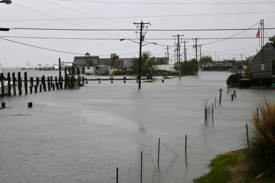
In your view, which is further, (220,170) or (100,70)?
(100,70)

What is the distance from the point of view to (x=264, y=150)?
9375 millimetres

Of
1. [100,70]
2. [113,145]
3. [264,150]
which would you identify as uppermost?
[100,70]

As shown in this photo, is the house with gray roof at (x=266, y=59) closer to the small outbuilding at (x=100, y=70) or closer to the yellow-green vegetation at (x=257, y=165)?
the yellow-green vegetation at (x=257, y=165)

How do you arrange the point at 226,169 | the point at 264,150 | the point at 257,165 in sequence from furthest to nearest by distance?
the point at 226,169 → the point at 264,150 → the point at 257,165

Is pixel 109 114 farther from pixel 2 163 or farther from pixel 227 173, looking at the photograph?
pixel 227 173

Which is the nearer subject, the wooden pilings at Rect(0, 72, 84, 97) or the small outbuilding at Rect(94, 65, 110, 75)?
the wooden pilings at Rect(0, 72, 84, 97)

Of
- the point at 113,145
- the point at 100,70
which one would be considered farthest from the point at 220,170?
the point at 100,70

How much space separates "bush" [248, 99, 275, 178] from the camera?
8938 mm

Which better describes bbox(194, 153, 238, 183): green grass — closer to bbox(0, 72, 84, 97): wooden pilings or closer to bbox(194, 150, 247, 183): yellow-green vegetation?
bbox(194, 150, 247, 183): yellow-green vegetation

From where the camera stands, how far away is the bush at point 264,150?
8938 millimetres

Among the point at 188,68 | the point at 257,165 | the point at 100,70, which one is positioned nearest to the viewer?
the point at 257,165

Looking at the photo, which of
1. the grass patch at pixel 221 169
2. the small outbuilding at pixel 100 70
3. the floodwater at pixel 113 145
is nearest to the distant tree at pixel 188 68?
the small outbuilding at pixel 100 70

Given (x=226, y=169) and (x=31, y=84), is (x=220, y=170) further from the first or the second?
(x=31, y=84)

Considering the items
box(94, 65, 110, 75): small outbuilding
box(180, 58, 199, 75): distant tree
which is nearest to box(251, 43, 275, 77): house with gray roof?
box(180, 58, 199, 75): distant tree
